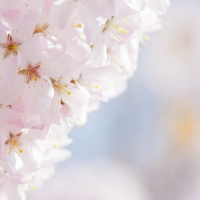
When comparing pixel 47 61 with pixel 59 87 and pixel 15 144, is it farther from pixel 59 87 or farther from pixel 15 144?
pixel 15 144

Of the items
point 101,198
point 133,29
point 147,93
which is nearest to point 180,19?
point 147,93

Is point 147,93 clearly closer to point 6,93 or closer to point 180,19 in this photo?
point 180,19

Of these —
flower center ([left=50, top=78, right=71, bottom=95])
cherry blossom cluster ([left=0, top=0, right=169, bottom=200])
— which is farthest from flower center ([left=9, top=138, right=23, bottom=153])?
flower center ([left=50, top=78, right=71, bottom=95])

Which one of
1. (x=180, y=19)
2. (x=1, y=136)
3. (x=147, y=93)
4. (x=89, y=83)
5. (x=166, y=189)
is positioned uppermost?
(x=180, y=19)

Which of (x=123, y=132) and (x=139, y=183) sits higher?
(x=123, y=132)

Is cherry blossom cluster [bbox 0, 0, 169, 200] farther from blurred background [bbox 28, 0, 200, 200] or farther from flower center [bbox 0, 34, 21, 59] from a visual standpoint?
blurred background [bbox 28, 0, 200, 200]
